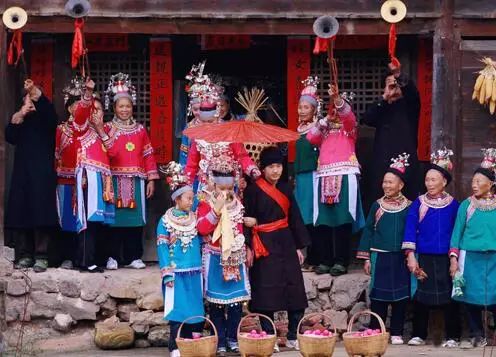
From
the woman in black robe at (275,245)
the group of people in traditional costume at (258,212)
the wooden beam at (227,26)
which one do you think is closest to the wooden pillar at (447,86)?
the wooden beam at (227,26)

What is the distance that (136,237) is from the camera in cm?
1544

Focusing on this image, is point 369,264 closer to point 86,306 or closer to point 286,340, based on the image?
point 286,340

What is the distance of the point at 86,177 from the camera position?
14.9 metres

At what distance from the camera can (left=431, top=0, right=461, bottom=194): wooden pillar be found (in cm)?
1458

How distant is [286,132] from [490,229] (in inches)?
83.7

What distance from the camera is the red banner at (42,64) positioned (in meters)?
15.8

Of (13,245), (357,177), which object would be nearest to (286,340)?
(357,177)

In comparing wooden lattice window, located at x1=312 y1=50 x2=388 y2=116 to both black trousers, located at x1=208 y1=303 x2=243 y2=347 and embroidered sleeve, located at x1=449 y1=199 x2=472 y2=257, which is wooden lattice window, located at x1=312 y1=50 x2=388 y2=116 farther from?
black trousers, located at x1=208 y1=303 x2=243 y2=347

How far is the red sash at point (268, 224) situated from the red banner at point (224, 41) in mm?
2681

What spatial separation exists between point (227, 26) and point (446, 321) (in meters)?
3.62

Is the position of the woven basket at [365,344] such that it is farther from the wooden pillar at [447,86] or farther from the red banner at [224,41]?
the red banner at [224,41]

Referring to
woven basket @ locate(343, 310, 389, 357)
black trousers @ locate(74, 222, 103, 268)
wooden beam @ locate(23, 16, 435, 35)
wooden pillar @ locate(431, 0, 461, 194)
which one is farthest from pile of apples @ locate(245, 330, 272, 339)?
wooden beam @ locate(23, 16, 435, 35)

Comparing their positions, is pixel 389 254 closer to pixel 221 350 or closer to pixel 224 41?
pixel 221 350

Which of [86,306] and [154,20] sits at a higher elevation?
[154,20]
